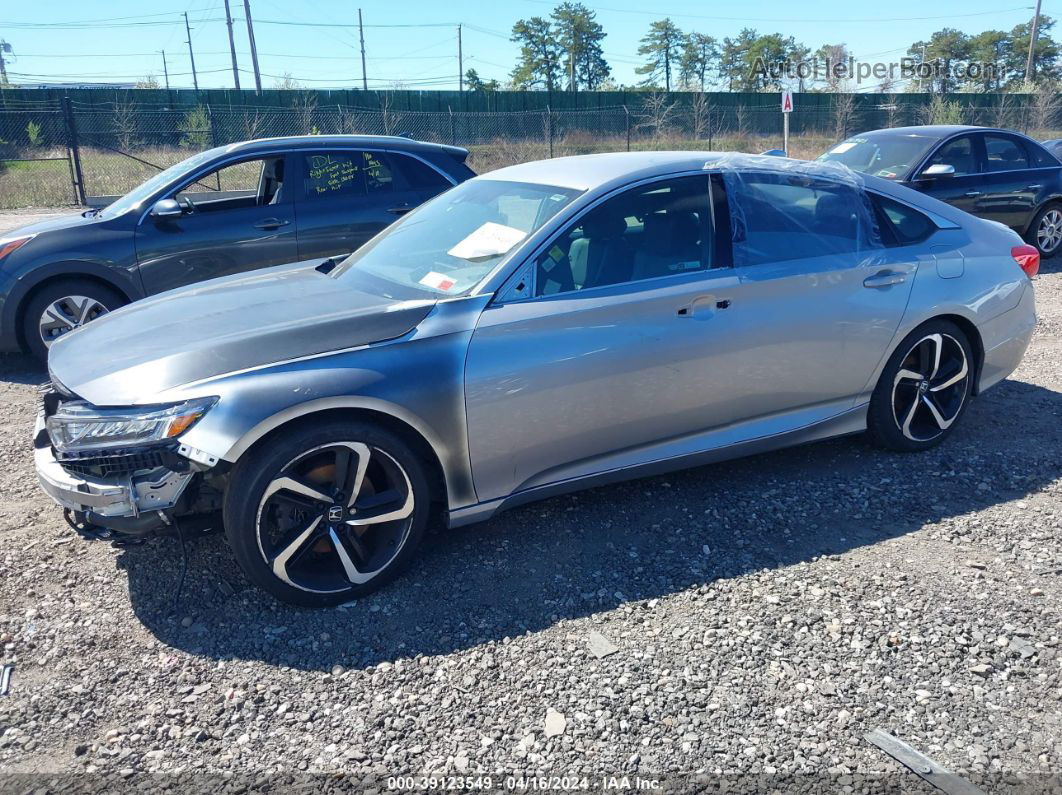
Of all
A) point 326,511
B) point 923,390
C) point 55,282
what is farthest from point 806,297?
point 55,282

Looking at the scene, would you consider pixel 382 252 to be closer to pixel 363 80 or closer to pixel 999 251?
pixel 999 251

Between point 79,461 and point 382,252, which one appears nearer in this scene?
point 79,461

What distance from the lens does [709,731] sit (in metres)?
2.66

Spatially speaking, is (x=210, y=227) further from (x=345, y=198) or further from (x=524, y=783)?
(x=524, y=783)

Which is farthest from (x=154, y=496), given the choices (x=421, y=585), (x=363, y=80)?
(x=363, y=80)

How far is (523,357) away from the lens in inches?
136

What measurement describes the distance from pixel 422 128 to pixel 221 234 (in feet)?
75.6

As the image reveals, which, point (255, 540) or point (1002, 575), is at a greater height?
point (255, 540)

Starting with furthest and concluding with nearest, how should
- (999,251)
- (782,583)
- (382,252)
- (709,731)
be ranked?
(999,251)
(382,252)
(782,583)
(709,731)

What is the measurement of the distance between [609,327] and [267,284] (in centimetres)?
173

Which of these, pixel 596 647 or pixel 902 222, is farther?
pixel 902 222

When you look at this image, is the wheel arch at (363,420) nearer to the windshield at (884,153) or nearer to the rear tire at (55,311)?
the rear tire at (55,311)

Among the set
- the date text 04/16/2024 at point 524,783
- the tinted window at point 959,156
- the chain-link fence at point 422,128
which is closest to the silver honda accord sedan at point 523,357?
the date text 04/16/2024 at point 524,783

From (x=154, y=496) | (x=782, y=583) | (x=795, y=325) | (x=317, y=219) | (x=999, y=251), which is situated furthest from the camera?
(x=317, y=219)
